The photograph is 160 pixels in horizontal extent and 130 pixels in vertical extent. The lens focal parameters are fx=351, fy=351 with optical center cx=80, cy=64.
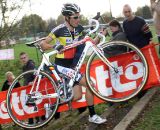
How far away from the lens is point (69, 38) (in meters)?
6.12

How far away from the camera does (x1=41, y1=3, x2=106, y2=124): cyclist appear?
5949 mm

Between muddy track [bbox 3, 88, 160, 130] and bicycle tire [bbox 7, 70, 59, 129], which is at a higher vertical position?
bicycle tire [bbox 7, 70, 59, 129]

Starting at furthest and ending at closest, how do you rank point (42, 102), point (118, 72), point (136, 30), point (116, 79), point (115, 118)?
1. point (136, 30)
2. point (116, 79)
3. point (115, 118)
4. point (42, 102)
5. point (118, 72)

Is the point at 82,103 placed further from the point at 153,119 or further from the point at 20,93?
the point at 153,119

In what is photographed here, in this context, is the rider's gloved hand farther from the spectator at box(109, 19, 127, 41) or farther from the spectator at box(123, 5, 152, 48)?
the spectator at box(123, 5, 152, 48)

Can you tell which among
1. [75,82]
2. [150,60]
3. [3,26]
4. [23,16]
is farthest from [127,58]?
[23,16]

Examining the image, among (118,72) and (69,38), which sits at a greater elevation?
(69,38)

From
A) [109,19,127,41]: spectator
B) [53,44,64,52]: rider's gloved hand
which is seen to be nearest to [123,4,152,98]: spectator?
[109,19,127,41]: spectator

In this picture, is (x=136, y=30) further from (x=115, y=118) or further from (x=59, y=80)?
(x=59, y=80)

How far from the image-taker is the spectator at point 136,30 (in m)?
7.83

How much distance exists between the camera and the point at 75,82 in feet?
20.0

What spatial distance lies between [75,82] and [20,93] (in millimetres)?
1583

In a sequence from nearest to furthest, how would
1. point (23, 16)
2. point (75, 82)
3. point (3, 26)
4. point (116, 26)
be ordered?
point (75, 82) → point (116, 26) → point (3, 26) → point (23, 16)

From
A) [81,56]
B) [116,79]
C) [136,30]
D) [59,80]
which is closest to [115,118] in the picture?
[116,79]
